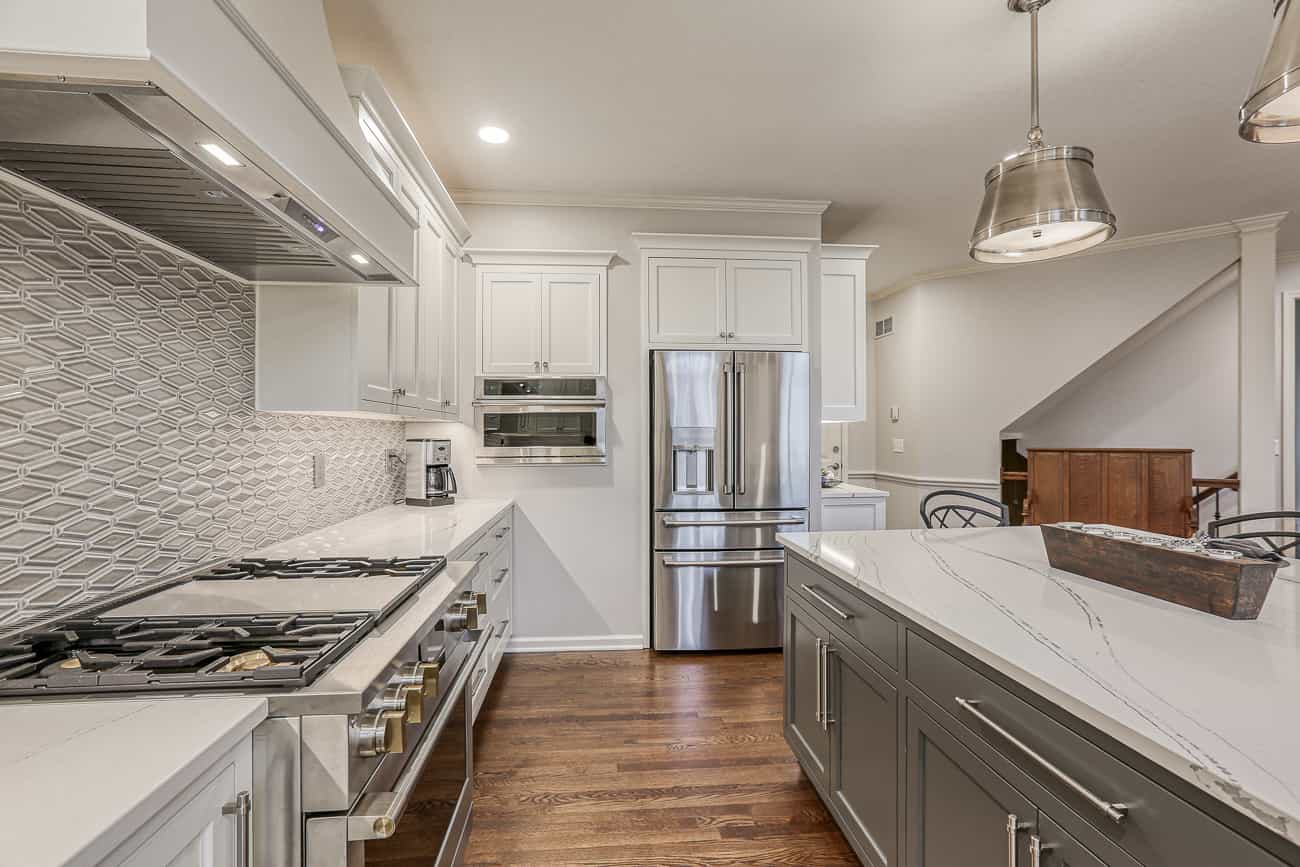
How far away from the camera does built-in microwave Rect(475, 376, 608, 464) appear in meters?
3.45

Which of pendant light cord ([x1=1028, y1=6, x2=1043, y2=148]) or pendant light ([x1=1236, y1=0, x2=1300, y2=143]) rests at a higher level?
pendant light cord ([x1=1028, y1=6, x2=1043, y2=148])

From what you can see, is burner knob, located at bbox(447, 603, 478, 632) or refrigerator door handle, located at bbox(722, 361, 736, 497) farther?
refrigerator door handle, located at bbox(722, 361, 736, 497)

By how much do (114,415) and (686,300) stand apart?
272cm

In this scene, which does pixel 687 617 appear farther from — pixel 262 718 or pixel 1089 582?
pixel 262 718

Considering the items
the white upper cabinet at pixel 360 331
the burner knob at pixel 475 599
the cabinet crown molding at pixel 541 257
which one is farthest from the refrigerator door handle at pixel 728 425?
the burner knob at pixel 475 599

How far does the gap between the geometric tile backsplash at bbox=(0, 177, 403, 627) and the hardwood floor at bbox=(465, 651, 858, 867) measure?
127 cm

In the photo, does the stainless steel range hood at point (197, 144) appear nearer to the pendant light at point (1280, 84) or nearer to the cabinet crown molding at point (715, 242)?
the pendant light at point (1280, 84)

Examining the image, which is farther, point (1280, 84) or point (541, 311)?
point (541, 311)

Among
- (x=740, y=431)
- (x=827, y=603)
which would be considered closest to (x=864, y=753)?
(x=827, y=603)

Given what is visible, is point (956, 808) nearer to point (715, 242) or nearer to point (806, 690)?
point (806, 690)

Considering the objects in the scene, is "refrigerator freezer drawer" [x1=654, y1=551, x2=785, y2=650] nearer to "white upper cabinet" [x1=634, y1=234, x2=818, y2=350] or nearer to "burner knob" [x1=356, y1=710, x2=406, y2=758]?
"white upper cabinet" [x1=634, y1=234, x2=818, y2=350]

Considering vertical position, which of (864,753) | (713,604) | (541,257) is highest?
(541,257)

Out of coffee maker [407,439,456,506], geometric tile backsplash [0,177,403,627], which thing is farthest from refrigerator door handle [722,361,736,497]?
geometric tile backsplash [0,177,403,627]

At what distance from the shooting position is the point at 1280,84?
1.12 m
